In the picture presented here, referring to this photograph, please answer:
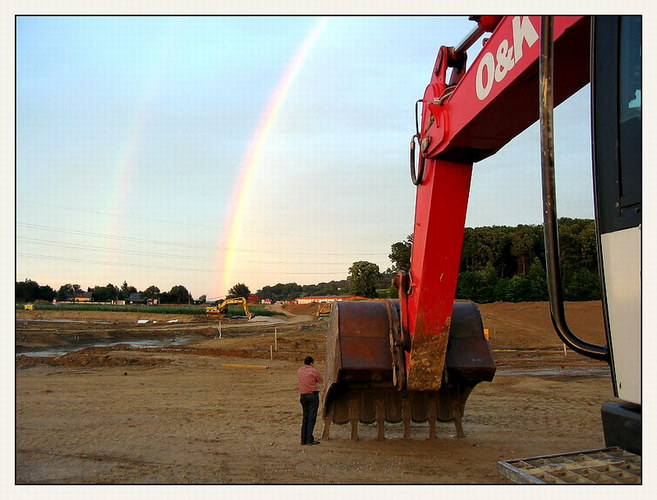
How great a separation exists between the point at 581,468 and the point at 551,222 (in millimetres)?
1088

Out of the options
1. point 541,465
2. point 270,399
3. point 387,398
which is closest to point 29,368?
point 270,399

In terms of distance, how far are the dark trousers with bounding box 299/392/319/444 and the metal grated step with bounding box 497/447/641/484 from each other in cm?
473

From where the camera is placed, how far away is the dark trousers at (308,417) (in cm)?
743

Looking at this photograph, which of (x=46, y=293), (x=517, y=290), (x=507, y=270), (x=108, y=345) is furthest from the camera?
(x=46, y=293)

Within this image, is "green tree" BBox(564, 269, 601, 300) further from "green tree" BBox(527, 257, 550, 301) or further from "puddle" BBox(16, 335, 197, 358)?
"puddle" BBox(16, 335, 197, 358)

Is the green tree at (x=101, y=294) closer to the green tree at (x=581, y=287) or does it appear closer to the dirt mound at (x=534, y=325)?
the dirt mound at (x=534, y=325)

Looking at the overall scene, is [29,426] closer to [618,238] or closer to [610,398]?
[618,238]

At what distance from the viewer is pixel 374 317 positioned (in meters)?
6.58

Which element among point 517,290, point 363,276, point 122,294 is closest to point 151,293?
point 122,294

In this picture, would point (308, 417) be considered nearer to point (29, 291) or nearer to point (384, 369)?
point (384, 369)

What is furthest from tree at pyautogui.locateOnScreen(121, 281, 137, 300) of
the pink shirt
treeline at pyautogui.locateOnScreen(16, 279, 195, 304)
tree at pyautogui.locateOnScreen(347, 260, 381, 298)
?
the pink shirt

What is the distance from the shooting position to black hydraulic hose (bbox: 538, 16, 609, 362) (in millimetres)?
2367

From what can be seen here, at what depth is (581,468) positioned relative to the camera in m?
2.68

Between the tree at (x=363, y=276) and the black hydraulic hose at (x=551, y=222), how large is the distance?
48026 mm
